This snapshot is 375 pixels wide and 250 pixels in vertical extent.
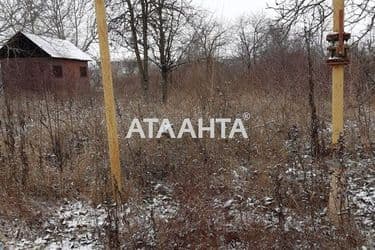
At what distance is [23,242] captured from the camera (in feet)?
10.6

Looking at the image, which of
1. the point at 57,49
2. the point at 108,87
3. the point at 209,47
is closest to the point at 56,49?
the point at 57,49

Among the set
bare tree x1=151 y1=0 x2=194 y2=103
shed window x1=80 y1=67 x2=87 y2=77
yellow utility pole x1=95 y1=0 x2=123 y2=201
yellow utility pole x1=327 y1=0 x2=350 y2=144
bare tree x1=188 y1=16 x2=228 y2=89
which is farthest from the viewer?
shed window x1=80 y1=67 x2=87 y2=77

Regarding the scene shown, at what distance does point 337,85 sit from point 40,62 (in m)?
8.26

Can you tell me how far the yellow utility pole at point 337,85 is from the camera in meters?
2.86

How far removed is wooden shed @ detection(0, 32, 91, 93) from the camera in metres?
7.62

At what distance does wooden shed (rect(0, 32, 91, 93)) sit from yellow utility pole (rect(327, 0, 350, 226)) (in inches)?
210

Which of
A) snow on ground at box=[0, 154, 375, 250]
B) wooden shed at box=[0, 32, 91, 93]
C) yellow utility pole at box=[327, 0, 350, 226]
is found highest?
wooden shed at box=[0, 32, 91, 93]

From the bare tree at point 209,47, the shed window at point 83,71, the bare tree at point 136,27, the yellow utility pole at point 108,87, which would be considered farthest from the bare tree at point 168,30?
the shed window at point 83,71

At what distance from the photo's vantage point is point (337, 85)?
2.97m

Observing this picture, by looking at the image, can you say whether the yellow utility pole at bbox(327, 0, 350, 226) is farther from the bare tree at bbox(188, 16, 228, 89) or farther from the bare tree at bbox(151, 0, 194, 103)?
the bare tree at bbox(151, 0, 194, 103)

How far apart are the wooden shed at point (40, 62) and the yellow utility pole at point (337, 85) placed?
210 inches

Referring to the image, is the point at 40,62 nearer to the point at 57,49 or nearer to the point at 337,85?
the point at 337,85

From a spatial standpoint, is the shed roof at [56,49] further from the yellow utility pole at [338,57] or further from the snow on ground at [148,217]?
the yellow utility pole at [338,57]

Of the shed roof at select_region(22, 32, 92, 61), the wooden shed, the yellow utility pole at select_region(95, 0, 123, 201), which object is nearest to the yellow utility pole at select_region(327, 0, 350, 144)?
the yellow utility pole at select_region(95, 0, 123, 201)
